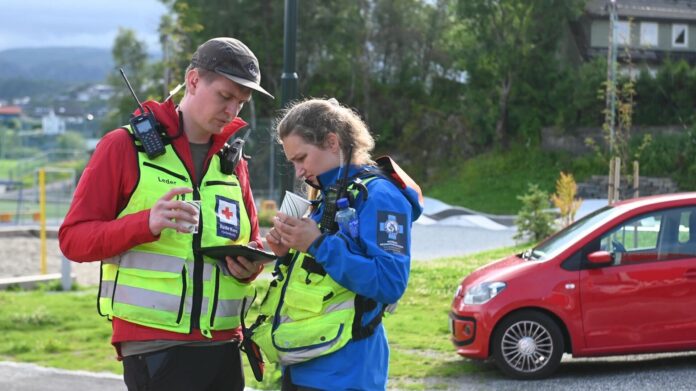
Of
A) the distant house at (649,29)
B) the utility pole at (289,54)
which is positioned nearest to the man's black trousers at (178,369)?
the utility pole at (289,54)

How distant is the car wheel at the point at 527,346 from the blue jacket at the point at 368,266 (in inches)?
199

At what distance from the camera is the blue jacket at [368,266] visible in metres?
3.36

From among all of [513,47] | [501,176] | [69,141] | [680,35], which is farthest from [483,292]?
[680,35]

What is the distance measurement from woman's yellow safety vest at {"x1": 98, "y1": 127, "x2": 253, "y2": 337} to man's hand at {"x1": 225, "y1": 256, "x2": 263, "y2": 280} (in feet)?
0.23

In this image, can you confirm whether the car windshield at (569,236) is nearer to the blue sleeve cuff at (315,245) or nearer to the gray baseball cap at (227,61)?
the gray baseball cap at (227,61)

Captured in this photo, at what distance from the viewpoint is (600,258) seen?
8.34 meters

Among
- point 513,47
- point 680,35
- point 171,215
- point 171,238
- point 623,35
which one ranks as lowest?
point 171,238

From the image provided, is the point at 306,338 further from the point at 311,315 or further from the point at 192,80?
the point at 192,80

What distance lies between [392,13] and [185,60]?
18778 mm

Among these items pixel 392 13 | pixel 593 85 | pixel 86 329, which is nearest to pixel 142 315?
pixel 86 329

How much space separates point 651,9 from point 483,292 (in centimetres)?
4086

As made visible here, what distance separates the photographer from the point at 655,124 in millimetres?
38906

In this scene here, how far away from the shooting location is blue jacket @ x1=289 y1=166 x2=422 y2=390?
3.36 meters

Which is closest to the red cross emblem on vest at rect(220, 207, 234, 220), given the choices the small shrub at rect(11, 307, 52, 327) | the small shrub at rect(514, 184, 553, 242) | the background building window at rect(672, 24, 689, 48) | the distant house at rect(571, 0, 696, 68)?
the small shrub at rect(11, 307, 52, 327)
